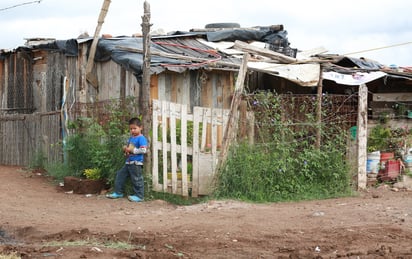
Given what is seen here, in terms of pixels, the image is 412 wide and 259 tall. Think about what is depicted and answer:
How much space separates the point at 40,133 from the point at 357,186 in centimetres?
737

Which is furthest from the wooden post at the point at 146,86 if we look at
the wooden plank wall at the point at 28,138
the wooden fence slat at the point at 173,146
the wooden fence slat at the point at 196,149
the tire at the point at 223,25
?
the tire at the point at 223,25

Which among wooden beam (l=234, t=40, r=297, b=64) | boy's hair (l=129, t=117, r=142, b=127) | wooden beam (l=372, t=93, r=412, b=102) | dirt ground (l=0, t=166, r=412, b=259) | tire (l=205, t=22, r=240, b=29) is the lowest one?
dirt ground (l=0, t=166, r=412, b=259)

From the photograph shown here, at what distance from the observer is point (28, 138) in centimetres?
1529

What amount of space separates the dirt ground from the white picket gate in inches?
19.0

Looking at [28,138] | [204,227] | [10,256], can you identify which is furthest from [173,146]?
[28,138]

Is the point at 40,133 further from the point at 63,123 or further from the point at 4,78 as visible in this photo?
the point at 4,78

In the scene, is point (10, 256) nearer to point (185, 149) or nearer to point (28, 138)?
point (185, 149)

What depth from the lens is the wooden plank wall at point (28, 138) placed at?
14.1m

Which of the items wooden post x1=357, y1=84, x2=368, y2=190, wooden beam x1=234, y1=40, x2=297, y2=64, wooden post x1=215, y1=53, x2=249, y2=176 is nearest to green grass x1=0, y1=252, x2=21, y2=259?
wooden post x1=215, y1=53, x2=249, y2=176

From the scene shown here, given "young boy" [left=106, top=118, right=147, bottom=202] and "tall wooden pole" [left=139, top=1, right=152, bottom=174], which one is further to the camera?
"tall wooden pole" [left=139, top=1, right=152, bottom=174]

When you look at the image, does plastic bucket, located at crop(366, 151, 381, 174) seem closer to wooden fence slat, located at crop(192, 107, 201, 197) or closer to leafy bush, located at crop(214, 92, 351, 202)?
leafy bush, located at crop(214, 92, 351, 202)

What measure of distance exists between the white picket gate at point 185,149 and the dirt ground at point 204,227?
48cm

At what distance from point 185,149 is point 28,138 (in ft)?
19.8

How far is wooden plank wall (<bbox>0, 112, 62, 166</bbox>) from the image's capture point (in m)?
14.1
